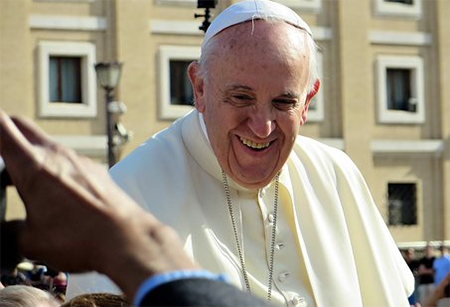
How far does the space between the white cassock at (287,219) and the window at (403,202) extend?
22.6 meters

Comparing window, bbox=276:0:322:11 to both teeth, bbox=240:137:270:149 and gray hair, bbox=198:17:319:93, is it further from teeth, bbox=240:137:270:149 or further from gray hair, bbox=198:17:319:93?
teeth, bbox=240:137:270:149

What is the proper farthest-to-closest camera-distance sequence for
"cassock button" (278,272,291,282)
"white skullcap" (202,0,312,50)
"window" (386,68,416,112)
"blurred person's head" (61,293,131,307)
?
"window" (386,68,416,112) < "cassock button" (278,272,291,282) < "white skullcap" (202,0,312,50) < "blurred person's head" (61,293,131,307)

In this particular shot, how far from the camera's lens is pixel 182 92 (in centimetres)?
2469

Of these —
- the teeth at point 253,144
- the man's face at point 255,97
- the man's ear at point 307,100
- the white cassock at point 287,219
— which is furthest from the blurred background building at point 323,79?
the teeth at point 253,144

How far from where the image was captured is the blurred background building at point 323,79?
78.0ft

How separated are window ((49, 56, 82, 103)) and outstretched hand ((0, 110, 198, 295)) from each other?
2293cm

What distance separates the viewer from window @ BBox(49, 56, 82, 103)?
947 inches

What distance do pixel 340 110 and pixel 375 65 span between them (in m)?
Result: 1.26

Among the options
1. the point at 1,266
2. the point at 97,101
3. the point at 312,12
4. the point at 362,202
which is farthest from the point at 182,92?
the point at 1,266

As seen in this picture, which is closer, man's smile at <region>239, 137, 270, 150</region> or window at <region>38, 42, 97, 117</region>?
man's smile at <region>239, 137, 270, 150</region>

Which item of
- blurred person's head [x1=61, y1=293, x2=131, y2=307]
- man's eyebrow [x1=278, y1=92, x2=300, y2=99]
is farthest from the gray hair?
blurred person's head [x1=61, y1=293, x2=131, y2=307]

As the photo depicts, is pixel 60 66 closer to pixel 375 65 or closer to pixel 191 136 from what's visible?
pixel 375 65

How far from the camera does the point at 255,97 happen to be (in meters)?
3.29

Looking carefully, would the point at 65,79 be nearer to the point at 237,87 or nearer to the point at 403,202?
the point at 403,202
